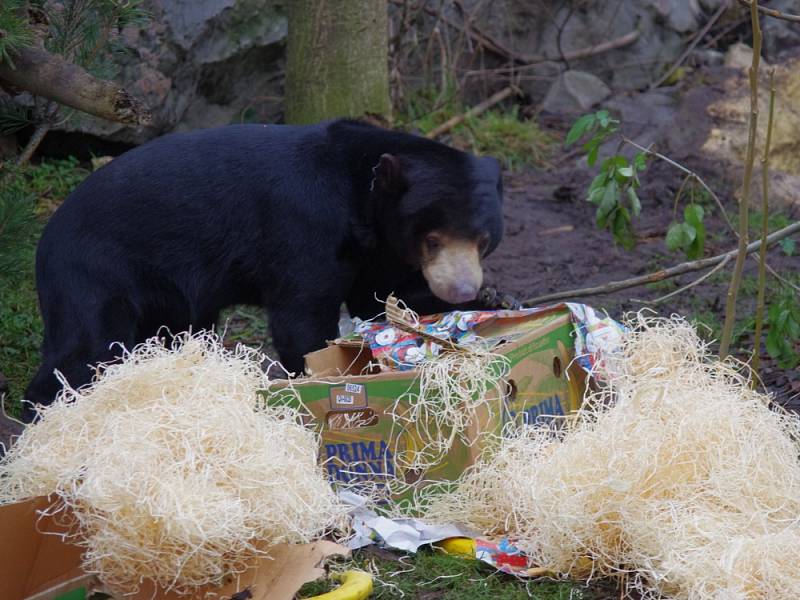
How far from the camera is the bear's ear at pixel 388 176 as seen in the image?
4.03 meters

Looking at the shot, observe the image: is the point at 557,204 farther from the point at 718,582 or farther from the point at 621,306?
the point at 718,582

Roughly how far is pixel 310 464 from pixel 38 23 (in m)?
2.17

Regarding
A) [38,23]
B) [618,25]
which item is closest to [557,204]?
[618,25]

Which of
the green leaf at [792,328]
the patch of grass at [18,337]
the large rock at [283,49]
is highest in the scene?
the green leaf at [792,328]

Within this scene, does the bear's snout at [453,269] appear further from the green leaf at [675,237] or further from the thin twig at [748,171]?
the thin twig at [748,171]

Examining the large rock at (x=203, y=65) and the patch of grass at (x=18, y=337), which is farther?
the large rock at (x=203, y=65)

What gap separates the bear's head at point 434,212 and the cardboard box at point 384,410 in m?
0.76

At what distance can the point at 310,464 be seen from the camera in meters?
2.75

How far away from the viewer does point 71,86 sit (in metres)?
3.49

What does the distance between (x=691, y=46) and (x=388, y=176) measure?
659cm

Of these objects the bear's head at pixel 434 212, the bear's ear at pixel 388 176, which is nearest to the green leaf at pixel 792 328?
the bear's head at pixel 434 212

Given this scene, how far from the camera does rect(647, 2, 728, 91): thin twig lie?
9.59 meters

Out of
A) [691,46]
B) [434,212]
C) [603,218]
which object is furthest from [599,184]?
[691,46]

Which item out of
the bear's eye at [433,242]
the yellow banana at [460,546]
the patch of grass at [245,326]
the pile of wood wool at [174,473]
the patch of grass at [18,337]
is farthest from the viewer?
the patch of grass at [245,326]
